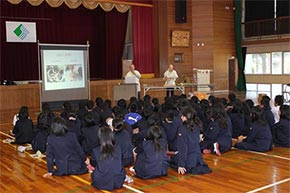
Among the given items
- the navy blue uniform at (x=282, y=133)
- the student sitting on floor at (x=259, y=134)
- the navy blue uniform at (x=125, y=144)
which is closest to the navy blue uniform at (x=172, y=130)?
the navy blue uniform at (x=125, y=144)

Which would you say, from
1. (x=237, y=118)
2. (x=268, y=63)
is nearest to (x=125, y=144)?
(x=237, y=118)

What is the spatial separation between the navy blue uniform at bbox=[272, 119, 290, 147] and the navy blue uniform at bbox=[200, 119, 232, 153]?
2.91 ft

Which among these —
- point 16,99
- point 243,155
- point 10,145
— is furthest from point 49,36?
point 243,155

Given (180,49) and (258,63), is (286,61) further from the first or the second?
(180,49)

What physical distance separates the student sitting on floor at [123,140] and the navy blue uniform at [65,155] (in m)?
0.50

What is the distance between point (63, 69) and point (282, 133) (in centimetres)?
705

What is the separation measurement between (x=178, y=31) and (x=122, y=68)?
2.89 metres

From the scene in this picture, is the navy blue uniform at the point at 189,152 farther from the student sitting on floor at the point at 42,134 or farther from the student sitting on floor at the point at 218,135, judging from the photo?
the student sitting on floor at the point at 42,134

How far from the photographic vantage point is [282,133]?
5691 millimetres

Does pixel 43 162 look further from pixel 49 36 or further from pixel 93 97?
pixel 49 36

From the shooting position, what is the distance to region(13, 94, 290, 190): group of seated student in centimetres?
392

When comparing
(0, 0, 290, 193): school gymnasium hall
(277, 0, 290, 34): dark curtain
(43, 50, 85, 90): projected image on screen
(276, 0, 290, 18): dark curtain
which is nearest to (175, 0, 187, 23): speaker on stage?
(0, 0, 290, 193): school gymnasium hall

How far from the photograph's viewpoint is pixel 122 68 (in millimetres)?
15469

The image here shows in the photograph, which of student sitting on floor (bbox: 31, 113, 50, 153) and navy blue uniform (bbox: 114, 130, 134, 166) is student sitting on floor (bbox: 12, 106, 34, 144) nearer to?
student sitting on floor (bbox: 31, 113, 50, 153)
